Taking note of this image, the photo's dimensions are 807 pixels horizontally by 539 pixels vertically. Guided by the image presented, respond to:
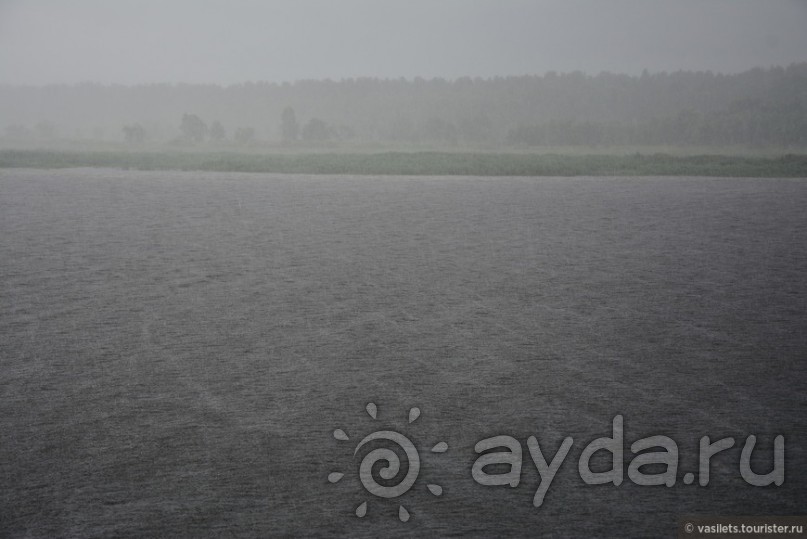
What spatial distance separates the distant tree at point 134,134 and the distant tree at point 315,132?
981 centimetres

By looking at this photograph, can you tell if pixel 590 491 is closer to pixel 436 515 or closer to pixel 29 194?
pixel 436 515

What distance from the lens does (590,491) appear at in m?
2.72

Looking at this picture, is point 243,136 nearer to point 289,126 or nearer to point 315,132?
point 289,126

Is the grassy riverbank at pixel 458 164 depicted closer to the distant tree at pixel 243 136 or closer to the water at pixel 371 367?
the water at pixel 371 367

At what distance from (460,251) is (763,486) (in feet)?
18.2

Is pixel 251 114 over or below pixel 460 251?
over

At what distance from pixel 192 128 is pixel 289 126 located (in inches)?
250

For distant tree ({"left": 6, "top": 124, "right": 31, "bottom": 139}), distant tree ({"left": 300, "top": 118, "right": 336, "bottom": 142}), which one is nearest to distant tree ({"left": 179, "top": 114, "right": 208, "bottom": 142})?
distant tree ({"left": 300, "top": 118, "right": 336, "bottom": 142})

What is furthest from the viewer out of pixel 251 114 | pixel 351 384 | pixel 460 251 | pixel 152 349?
pixel 251 114

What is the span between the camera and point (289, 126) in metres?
42.0

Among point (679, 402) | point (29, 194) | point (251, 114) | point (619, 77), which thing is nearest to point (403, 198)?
point (29, 194)

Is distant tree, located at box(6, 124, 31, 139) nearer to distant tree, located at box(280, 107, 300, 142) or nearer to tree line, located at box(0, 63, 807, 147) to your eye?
tree line, located at box(0, 63, 807, 147)

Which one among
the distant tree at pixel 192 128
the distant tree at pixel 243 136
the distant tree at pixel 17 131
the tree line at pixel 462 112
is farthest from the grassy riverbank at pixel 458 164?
the distant tree at pixel 17 131

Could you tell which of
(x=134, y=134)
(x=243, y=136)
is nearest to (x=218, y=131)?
(x=243, y=136)
